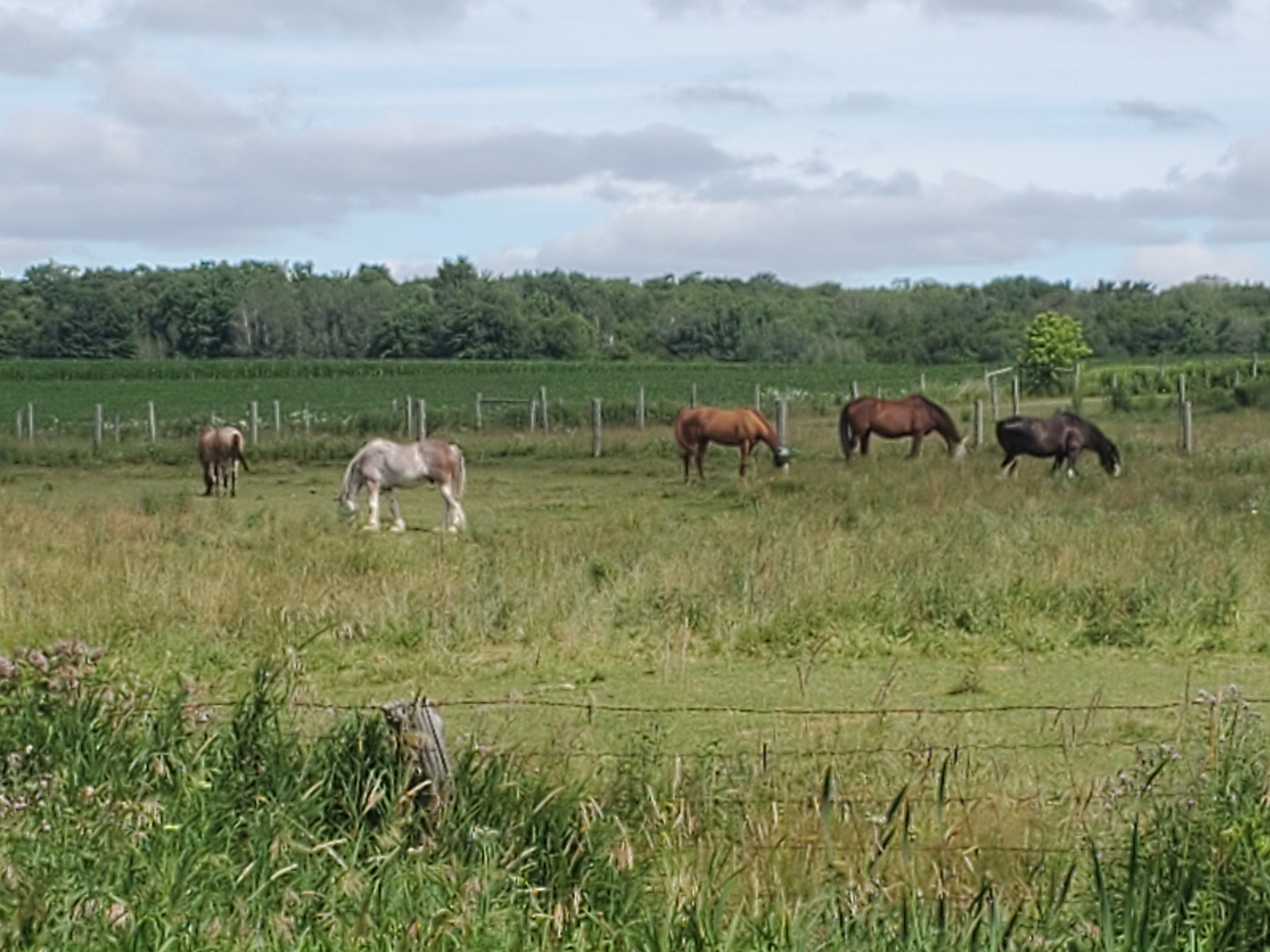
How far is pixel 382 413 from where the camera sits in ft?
120

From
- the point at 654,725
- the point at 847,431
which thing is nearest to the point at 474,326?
the point at 847,431

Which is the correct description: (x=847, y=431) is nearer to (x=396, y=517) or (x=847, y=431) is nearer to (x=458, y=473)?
(x=458, y=473)

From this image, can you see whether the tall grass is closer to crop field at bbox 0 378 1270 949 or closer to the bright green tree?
crop field at bbox 0 378 1270 949

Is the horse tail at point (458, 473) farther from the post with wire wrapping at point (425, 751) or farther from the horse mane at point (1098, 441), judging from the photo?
the post with wire wrapping at point (425, 751)

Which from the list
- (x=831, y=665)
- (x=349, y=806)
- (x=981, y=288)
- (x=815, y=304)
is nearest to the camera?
(x=349, y=806)

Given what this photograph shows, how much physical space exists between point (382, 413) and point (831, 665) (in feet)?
88.3

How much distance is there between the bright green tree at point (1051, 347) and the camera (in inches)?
2119

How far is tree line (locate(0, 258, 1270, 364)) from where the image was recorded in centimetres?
9350

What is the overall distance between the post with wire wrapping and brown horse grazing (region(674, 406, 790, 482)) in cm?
1868

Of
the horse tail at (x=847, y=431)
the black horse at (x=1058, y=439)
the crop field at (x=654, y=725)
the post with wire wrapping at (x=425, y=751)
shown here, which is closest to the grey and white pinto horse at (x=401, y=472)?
the crop field at (x=654, y=725)

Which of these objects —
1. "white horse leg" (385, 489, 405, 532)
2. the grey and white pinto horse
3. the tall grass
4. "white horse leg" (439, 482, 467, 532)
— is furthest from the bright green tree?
the tall grass

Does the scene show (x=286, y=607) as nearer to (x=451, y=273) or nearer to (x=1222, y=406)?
(x=1222, y=406)

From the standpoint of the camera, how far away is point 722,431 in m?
24.4

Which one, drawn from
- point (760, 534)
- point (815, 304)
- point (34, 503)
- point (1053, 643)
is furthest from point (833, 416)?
point (815, 304)
